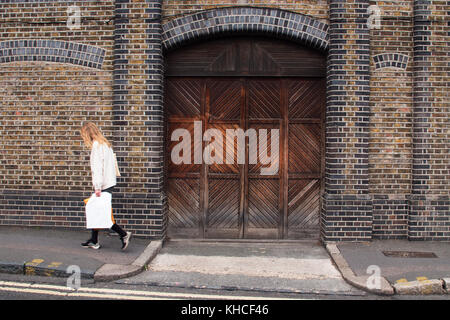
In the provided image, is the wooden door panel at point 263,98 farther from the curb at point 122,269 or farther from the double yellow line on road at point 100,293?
the double yellow line on road at point 100,293

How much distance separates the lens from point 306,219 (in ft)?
26.1

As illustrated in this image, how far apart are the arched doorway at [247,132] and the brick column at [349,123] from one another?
0.42 m

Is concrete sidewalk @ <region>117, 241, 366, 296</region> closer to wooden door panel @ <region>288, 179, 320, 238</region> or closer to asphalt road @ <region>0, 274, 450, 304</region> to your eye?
asphalt road @ <region>0, 274, 450, 304</region>

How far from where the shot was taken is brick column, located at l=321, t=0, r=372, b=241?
24.5 ft

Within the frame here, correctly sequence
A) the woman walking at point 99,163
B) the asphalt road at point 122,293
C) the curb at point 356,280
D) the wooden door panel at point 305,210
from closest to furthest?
the asphalt road at point 122,293, the curb at point 356,280, the woman walking at point 99,163, the wooden door panel at point 305,210

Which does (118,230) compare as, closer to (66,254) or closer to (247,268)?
(66,254)

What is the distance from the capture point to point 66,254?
6.31 m

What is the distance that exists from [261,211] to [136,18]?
4.02 meters

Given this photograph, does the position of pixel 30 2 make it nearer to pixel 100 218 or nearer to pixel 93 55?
pixel 93 55

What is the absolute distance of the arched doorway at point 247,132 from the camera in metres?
7.82

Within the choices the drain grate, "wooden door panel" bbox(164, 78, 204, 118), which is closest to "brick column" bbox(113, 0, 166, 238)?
"wooden door panel" bbox(164, 78, 204, 118)

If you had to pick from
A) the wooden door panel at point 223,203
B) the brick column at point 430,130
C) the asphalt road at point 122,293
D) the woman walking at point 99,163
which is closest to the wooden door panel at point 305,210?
the wooden door panel at point 223,203

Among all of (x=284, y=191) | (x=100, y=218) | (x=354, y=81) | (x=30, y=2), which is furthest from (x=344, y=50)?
(x=30, y=2)

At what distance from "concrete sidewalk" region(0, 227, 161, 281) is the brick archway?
3.67 meters
